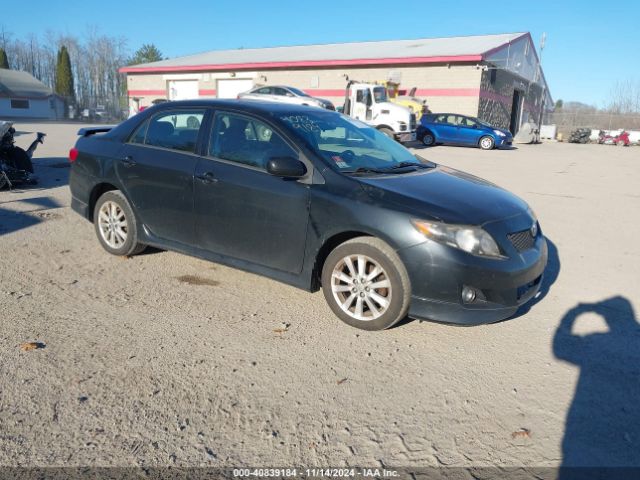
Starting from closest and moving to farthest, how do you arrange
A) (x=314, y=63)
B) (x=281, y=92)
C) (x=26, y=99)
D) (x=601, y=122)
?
(x=281, y=92) → (x=314, y=63) → (x=601, y=122) → (x=26, y=99)

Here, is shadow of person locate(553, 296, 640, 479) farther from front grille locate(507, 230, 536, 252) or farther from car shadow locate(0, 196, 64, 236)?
car shadow locate(0, 196, 64, 236)

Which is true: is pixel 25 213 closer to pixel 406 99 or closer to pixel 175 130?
pixel 175 130

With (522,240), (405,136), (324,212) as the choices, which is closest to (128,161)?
(324,212)

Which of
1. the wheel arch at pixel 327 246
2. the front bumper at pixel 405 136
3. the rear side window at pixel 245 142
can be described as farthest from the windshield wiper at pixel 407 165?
the front bumper at pixel 405 136

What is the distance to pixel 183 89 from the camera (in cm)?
4003

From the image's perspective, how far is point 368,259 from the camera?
3.77 meters

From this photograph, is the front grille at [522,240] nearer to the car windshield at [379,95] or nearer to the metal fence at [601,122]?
the car windshield at [379,95]

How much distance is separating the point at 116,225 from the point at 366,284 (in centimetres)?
293

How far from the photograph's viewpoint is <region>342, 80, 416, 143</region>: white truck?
71.8ft

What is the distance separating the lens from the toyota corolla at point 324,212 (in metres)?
3.58

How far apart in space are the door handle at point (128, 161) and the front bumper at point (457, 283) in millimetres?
2915

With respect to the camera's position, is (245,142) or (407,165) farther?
(407,165)

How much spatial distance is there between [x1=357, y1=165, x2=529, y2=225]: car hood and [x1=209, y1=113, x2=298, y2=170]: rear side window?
2.64 feet

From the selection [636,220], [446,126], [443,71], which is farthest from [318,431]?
[443,71]
